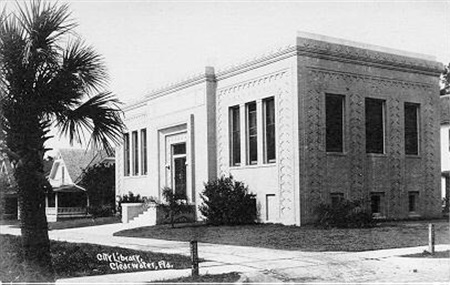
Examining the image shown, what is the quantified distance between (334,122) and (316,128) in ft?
4.10

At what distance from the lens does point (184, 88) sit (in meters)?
29.3

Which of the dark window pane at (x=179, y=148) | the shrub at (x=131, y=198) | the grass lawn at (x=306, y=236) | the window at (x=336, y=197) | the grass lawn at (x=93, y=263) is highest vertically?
the dark window pane at (x=179, y=148)

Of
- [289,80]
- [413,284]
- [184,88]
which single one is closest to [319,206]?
[289,80]

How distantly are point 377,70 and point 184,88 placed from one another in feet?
31.6

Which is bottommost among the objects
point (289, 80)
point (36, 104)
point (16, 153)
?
point (16, 153)

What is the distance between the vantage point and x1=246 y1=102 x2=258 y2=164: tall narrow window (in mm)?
25531

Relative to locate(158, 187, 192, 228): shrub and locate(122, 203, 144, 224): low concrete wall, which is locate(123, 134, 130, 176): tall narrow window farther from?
locate(158, 187, 192, 228): shrub

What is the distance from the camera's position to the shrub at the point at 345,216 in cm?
2123

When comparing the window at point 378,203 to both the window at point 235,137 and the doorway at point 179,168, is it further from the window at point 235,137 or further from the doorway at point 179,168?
the doorway at point 179,168

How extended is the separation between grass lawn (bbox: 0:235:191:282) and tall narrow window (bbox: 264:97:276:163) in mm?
10417

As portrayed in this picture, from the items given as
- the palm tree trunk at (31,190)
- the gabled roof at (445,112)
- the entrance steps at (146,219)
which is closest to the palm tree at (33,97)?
the palm tree trunk at (31,190)

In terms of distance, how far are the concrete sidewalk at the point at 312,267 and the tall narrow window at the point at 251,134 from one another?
393 inches

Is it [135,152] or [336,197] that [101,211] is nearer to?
[135,152]

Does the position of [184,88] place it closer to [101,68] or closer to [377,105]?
[377,105]
